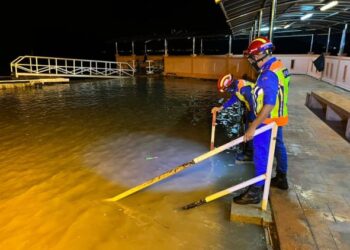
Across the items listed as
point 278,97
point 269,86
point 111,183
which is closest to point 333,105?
point 278,97

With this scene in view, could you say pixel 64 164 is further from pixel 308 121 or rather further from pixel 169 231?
pixel 308 121

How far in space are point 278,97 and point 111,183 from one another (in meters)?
2.91

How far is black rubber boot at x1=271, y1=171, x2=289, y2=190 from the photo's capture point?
139 inches

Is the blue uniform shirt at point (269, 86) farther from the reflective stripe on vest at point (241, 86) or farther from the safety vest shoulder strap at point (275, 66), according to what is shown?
the reflective stripe on vest at point (241, 86)

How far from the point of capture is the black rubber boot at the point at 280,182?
3537 mm

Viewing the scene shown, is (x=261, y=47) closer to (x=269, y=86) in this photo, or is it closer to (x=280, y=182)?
(x=269, y=86)

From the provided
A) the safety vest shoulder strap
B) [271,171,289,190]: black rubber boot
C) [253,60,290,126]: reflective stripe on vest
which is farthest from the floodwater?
the safety vest shoulder strap

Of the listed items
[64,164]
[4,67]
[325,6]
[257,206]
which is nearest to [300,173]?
[257,206]

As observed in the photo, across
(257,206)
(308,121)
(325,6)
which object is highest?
(325,6)

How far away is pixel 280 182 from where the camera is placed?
3.55 meters

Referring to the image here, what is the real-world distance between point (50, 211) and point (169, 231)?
168 centimetres

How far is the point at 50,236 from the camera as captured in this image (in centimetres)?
328

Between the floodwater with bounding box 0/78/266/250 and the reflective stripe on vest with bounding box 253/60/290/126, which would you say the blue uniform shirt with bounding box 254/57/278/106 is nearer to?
the reflective stripe on vest with bounding box 253/60/290/126

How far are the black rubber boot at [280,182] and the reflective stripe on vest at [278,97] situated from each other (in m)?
0.75
